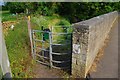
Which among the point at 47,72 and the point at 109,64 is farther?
the point at 47,72

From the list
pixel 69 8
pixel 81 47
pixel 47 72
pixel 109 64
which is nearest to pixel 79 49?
pixel 81 47

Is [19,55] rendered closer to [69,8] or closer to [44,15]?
[44,15]

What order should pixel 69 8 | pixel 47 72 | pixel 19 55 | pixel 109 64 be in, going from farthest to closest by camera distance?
pixel 69 8, pixel 19 55, pixel 47 72, pixel 109 64

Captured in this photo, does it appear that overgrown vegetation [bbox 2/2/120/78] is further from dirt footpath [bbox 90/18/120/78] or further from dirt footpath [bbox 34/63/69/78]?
dirt footpath [bbox 90/18/120/78]

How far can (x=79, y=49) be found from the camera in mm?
6699

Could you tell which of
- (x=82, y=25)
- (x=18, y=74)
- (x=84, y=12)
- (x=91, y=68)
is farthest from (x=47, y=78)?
(x=84, y=12)

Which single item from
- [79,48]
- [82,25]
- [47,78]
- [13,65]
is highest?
[82,25]

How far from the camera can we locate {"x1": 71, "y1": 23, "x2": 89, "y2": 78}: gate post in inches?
254

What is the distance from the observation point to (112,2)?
18922mm

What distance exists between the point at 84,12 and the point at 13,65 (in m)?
13.3

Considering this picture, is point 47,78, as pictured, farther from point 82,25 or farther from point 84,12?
point 84,12

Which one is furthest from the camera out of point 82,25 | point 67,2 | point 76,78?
point 67,2

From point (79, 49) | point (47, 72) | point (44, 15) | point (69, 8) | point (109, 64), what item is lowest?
point (47, 72)

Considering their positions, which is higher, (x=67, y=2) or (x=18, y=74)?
(x=67, y=2)
